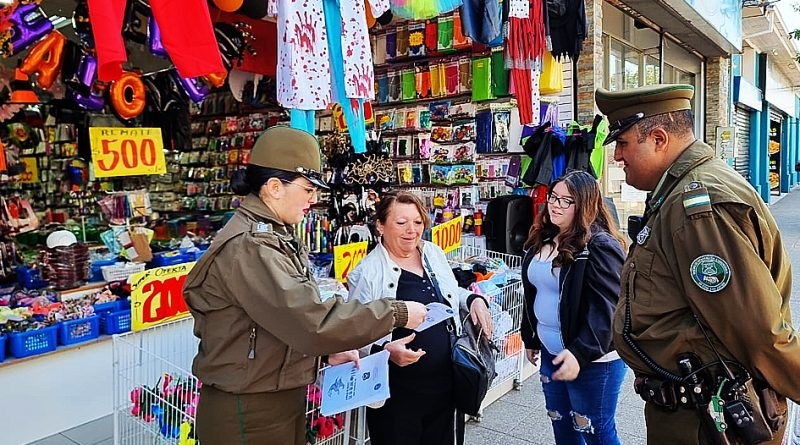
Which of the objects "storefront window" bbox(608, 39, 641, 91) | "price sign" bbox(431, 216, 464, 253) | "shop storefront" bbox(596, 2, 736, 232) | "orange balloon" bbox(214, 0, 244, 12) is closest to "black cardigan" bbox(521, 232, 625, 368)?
"price sign" bbox(431, 216, 464, 253)

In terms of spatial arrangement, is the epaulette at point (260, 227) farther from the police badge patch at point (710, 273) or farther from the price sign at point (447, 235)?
the price sign at point (447, 235)

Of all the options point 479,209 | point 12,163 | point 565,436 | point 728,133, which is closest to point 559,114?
point 479,209

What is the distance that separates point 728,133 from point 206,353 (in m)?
12.9

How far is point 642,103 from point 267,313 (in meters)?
1.29

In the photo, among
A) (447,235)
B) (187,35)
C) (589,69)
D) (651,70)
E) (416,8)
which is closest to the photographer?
(187,35)

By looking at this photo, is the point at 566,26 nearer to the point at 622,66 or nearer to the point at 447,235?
the point at 447,235

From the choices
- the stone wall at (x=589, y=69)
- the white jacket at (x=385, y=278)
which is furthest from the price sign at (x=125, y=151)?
the stone wall at (x=589, y=69)

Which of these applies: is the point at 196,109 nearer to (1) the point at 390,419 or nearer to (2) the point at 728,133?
(1) the point at 390,419

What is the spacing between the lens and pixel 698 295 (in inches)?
57.9

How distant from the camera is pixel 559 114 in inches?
243

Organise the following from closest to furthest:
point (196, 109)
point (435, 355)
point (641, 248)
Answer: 1. point (641, 248)
2. point (435, 355)
3. point (196, 109)

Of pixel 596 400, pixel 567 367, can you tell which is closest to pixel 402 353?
pixel 567 367

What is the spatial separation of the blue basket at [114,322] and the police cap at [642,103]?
3366mm

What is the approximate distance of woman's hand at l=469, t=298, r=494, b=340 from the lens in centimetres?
253
